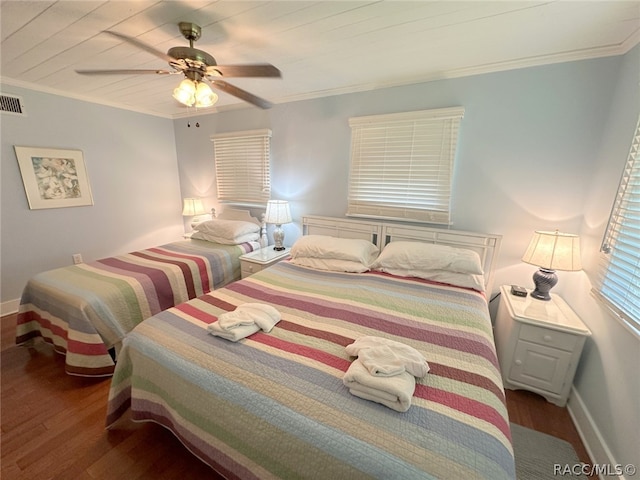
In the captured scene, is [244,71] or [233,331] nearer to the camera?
[233,331]

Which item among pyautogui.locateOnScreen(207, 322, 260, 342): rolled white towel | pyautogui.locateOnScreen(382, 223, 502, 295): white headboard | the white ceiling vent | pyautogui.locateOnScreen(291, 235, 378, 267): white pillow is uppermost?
the white ceiling vent

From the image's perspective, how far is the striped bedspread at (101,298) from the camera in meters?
1.79

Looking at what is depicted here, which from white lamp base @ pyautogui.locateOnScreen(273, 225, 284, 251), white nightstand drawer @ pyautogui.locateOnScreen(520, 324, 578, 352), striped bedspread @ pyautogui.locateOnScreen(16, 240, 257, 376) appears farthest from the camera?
white lamp base @ pyautogui.locateOnScreen(273, 225, 284, 251)

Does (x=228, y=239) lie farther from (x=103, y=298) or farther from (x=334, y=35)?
(x=334, y=35)

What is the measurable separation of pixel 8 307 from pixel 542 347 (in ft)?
16.0

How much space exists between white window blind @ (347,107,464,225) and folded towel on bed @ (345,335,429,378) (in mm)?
1557

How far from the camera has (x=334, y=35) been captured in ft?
5.16

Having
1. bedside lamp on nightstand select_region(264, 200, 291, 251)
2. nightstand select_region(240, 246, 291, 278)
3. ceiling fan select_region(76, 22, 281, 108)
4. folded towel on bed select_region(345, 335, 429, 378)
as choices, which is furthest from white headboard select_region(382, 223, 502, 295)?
ceiling fan select_region(76, 22, 281, 108)

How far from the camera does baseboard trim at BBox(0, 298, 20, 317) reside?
2654mm

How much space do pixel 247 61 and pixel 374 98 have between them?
3.85ft

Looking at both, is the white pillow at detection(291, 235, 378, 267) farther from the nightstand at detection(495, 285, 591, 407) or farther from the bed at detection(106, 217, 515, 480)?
the nightstand at detection(495, 285, 591, 407)

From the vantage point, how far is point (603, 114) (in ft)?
5.70

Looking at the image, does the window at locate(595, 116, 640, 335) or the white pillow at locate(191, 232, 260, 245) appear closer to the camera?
the window at locate(595, 116, 640, 335)

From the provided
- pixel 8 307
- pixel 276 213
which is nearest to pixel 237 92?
pixel 276 213
